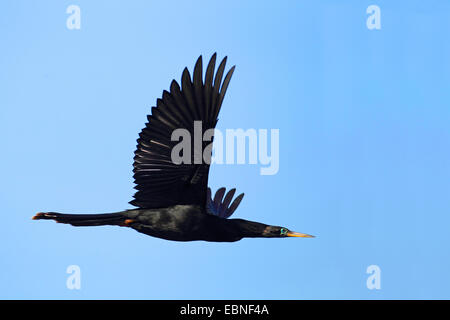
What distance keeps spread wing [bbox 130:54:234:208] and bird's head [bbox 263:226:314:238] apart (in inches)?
45.0

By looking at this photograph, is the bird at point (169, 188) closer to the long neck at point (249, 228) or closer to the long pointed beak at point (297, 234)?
the long neck at point (249, 228)

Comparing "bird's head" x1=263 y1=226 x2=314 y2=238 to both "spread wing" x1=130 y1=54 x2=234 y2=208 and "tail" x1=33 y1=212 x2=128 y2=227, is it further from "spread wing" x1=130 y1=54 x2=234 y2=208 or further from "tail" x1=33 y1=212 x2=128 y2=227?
"tail" x1=33 y1=212 x2=128 y2=227

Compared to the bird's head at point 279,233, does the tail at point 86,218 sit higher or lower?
higher

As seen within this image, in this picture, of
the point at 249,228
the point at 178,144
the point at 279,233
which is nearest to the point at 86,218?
the point at 178,144

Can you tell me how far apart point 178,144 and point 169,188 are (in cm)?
71

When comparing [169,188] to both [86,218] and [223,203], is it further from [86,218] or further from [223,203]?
[223,203]

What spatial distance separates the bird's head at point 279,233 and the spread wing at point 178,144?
3.75ft

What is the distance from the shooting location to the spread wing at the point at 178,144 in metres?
10.8

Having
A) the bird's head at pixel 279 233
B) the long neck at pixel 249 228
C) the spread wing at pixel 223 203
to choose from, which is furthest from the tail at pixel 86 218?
the spread wing at pixel 223 203

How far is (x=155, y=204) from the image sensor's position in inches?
452

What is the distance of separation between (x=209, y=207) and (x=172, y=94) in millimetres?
3422

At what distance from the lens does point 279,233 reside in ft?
39.1
